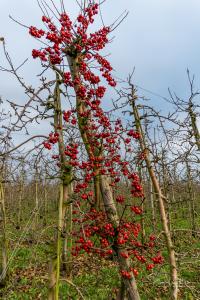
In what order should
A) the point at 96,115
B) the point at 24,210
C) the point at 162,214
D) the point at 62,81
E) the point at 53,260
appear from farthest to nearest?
the point at 24,210, the point at 162,214, the point at 96,115, the point at 62,81, the point at 53,260

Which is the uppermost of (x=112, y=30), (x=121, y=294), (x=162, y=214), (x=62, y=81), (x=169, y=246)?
(x=112, y=30)

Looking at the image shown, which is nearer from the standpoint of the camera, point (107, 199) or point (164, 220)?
point (107, 199)

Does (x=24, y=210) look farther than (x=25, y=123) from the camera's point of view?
Yes

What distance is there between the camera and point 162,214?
15.1 ft

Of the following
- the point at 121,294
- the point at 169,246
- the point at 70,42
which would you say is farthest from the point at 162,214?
the point at 70,42

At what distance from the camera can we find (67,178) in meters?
3.36

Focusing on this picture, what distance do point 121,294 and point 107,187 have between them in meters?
1.61

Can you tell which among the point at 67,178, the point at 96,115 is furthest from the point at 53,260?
the point at 96,115

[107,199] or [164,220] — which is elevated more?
[107,199]

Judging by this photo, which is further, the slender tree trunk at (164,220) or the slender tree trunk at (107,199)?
the slender tree trunk at (164,220)

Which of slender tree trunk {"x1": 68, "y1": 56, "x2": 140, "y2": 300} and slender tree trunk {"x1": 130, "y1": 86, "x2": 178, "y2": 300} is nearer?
slender tree trunk {"x1": 68, "y1": 56, "x2": 140, "y2": 300}

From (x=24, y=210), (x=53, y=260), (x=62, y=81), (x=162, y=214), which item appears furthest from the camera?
(x=24, y=210)

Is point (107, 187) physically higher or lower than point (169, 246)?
higher

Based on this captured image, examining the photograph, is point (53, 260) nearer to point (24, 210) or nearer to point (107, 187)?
point (107, 187)
